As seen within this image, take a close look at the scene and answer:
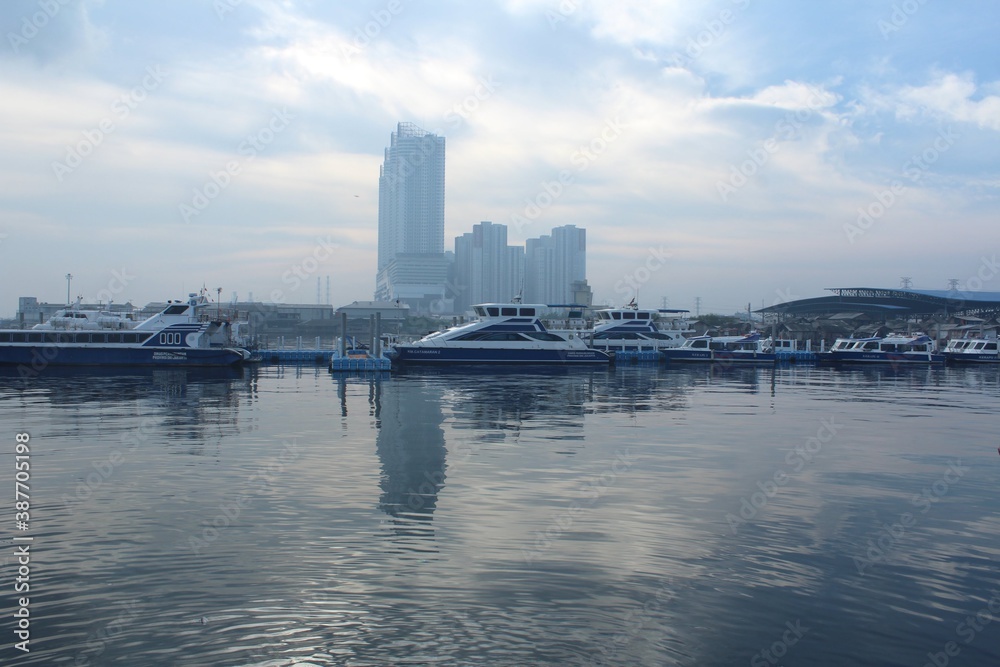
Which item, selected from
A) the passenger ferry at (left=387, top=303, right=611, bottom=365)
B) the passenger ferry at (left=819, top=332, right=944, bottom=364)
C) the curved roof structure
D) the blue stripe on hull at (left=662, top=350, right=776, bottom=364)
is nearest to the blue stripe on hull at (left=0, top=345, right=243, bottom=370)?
the passenger ferry at (left=387, top=303, right=611, bottom=365)

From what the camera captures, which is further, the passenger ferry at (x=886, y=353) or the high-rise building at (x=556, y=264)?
the high-rise building at (x=556, y=264)

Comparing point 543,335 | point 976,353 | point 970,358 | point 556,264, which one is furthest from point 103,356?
point 556,264

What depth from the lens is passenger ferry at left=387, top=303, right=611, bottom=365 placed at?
43.5 m

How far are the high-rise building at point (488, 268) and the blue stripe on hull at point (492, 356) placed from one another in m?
97.6

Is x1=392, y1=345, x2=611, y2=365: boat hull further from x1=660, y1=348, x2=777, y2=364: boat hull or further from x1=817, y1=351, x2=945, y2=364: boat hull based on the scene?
x1=817, y1=351, x2=945, y2=364: boat hull

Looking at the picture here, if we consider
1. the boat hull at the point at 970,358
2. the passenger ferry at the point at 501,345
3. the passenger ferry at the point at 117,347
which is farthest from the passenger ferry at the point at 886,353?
the passenger ferry at the point at 117,347

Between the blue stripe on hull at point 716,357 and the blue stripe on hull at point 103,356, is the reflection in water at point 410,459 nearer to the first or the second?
the blue stripe on hull at point 103,356

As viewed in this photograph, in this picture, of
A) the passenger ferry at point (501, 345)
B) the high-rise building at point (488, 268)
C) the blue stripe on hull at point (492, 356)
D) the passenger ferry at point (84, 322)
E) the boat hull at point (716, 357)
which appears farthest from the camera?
the high-rise building at point (488, 268)

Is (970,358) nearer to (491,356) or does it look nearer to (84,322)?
(491,356)

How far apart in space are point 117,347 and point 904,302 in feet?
252

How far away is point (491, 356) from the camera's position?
145 ft

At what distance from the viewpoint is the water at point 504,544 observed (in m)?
5.70

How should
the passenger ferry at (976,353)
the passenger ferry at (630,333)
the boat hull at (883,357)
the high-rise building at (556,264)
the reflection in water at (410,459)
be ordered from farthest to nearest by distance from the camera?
1. the high-rise building at (556,264)
2. the passenger ferry at (630,333)
3. the passenger ferry at (976,353)
4. the boat hull at (883,357)
5. the reflection in water at (410,459)

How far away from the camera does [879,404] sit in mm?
23734
